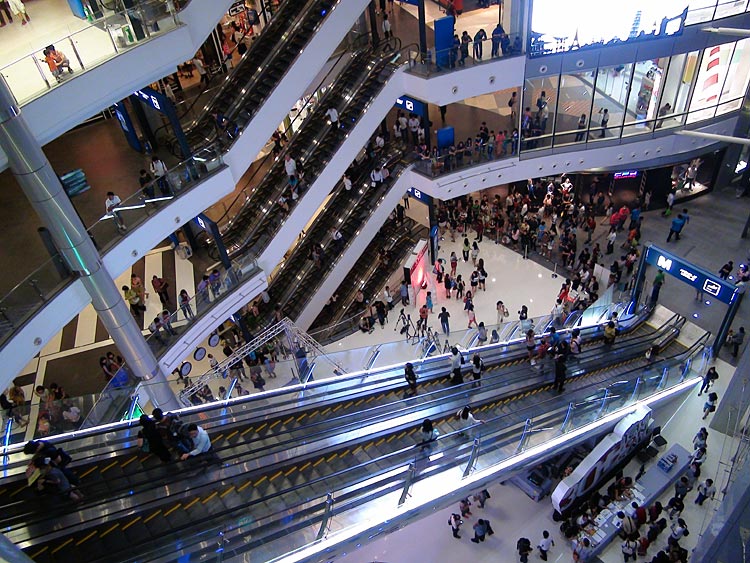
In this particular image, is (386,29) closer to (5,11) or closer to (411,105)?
(411,105)

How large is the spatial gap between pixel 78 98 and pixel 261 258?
25.4 ft

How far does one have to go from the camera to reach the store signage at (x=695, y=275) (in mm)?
16125

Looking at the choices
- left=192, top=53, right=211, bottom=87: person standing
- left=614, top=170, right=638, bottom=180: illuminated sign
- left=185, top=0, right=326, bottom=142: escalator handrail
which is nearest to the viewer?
left=185, top=0, right=326, bottom=142: escalator handrail

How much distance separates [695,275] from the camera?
16609 mm

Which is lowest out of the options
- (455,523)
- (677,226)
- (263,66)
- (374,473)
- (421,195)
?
(455,523)

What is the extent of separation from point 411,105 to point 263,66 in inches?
233

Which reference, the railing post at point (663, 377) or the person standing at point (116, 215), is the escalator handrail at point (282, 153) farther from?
the railing post at point (663, 377)

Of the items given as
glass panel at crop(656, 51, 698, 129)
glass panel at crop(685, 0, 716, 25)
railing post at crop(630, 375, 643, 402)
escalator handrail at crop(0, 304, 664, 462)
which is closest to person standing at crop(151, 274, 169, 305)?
escalator handrail at crop(0, 304, 664, 462)

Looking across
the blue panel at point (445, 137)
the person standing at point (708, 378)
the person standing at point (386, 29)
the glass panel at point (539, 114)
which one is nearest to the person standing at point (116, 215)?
the blue panel at point (445, 137)

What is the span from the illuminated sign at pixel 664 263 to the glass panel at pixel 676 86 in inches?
289

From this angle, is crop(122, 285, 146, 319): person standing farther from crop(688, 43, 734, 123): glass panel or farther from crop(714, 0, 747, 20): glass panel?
crop(714, 0, 747, 20): glass panel

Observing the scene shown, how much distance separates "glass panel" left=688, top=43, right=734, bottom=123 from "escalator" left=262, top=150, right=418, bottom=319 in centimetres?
1100

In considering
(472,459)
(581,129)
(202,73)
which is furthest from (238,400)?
(581,129)

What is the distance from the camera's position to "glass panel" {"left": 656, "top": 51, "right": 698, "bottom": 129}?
2094 cm
